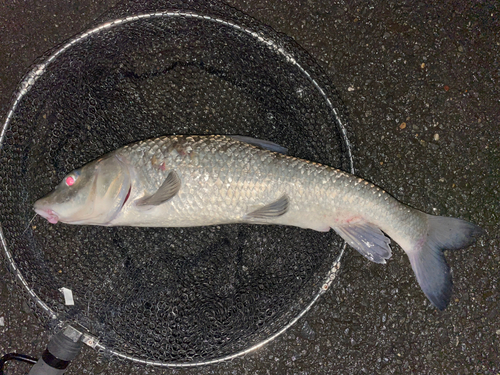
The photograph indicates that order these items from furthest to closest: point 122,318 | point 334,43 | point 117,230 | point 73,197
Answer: point 334,43
point 117,230
point 122,318
point 73,197

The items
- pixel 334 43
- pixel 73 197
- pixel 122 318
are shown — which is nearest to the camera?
pixel 73 197

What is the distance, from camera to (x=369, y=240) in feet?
5.31

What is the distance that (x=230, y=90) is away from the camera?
1839 mm

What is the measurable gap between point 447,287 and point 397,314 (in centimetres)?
49

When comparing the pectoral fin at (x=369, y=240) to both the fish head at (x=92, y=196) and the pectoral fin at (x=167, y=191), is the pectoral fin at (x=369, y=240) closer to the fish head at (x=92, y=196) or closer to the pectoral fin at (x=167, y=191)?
the pectoral fin at (x=167, y=191)

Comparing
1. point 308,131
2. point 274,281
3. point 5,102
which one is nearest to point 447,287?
point 274,281

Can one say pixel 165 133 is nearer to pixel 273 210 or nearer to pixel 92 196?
pixel 92 196

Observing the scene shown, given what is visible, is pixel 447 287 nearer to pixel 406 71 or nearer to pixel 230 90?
pixel 406 71

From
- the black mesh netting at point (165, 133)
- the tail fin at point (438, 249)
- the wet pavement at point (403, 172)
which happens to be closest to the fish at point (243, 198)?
the tail fin at point (438, 249)

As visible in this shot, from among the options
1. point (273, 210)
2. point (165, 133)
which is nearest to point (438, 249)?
point (273, 210)

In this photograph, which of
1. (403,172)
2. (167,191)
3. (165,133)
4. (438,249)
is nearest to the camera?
(167,191)

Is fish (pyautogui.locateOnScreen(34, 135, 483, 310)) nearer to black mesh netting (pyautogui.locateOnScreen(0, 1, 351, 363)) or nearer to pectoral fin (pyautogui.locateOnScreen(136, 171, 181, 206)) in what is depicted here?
pectoral fin (pyautogui.locateOnScreen(136, 171, 181, 206))

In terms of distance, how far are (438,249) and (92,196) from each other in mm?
1721

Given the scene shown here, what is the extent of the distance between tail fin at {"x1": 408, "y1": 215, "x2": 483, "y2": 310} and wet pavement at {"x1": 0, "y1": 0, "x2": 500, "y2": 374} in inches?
14.7
